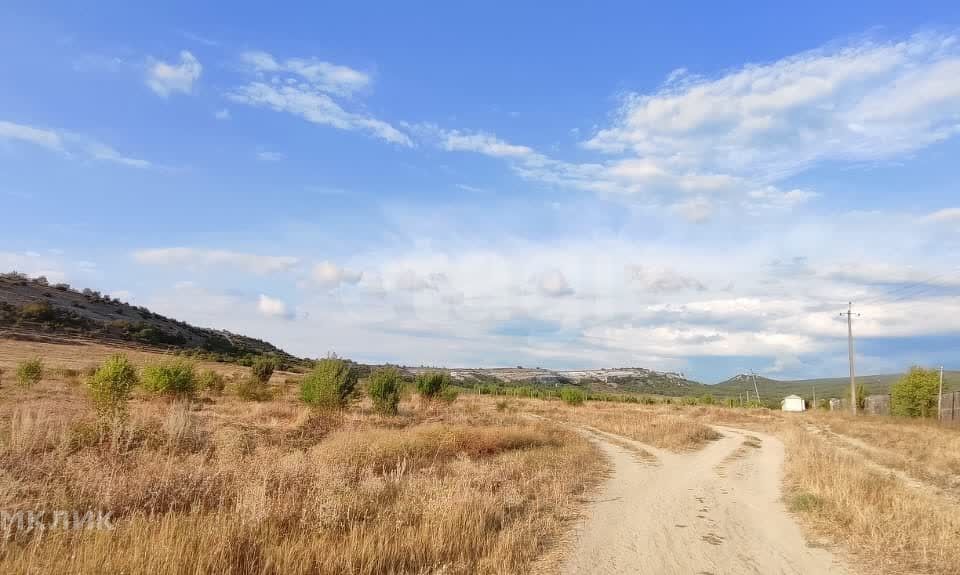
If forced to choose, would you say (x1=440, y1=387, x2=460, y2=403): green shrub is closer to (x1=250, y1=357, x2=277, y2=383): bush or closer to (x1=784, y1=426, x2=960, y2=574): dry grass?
(x1=250, y1=357, x2=277, y2=383): bush

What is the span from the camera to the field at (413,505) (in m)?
6.13

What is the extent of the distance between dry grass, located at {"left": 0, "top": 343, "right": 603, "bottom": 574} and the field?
3cm

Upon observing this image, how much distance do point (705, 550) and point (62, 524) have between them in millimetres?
8565

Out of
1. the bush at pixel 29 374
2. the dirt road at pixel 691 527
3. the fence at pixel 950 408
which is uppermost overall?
the fence at pixel 950 408

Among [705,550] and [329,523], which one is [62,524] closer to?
[329,523]

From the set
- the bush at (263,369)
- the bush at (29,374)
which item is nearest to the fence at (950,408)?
the bush at (263,369)

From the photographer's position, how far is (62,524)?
21.0 feet

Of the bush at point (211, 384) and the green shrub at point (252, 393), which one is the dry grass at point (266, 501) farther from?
Result: the bush at point (211, 384)

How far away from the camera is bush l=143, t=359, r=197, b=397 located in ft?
84.9

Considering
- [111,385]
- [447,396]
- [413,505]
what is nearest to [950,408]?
[447,396]

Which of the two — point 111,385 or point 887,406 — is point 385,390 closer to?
point 111,385

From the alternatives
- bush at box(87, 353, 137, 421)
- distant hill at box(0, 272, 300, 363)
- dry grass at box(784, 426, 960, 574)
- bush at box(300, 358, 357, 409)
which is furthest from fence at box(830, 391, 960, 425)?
distant hill at box(0, 272, 300, 363)

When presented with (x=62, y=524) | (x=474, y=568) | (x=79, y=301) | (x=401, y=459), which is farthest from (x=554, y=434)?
(x=79, y=301)

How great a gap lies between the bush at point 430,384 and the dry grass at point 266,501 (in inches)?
959
